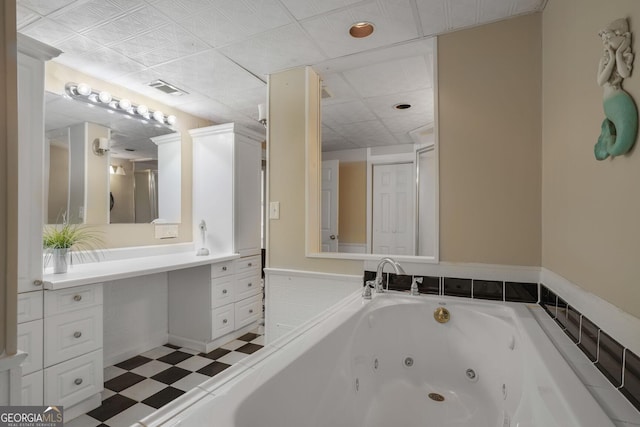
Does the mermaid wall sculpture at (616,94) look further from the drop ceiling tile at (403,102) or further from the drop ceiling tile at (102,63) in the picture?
the drop ceiling tile at (102,63)

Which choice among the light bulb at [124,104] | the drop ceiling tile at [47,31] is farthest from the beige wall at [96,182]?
the drop ceiling tile at [47,31]

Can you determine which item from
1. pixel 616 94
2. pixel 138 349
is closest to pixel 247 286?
pixel 138 349

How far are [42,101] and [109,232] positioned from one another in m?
1.11

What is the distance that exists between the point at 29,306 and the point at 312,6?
6.89ft

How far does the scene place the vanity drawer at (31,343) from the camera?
4.85ft

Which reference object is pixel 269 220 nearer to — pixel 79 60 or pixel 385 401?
pixel 385 401

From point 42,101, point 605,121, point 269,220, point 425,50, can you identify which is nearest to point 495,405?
point 605,121

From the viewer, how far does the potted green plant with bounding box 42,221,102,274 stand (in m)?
1.82

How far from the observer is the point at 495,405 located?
130 centimetres

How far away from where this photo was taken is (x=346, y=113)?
310 cm

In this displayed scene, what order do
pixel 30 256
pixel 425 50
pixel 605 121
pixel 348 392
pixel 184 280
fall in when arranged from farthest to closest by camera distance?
pixel 184 280 < pixel 425 50 < pixel 30 256 < pixel 348 392 < pixel 605 121

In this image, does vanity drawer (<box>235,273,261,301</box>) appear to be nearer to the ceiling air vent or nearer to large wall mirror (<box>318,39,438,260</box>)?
large wall mirror (<box>318,39,438,260</box>)

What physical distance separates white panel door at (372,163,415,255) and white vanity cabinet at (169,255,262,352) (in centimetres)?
217

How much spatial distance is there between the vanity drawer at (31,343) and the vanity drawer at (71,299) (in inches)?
3.1
